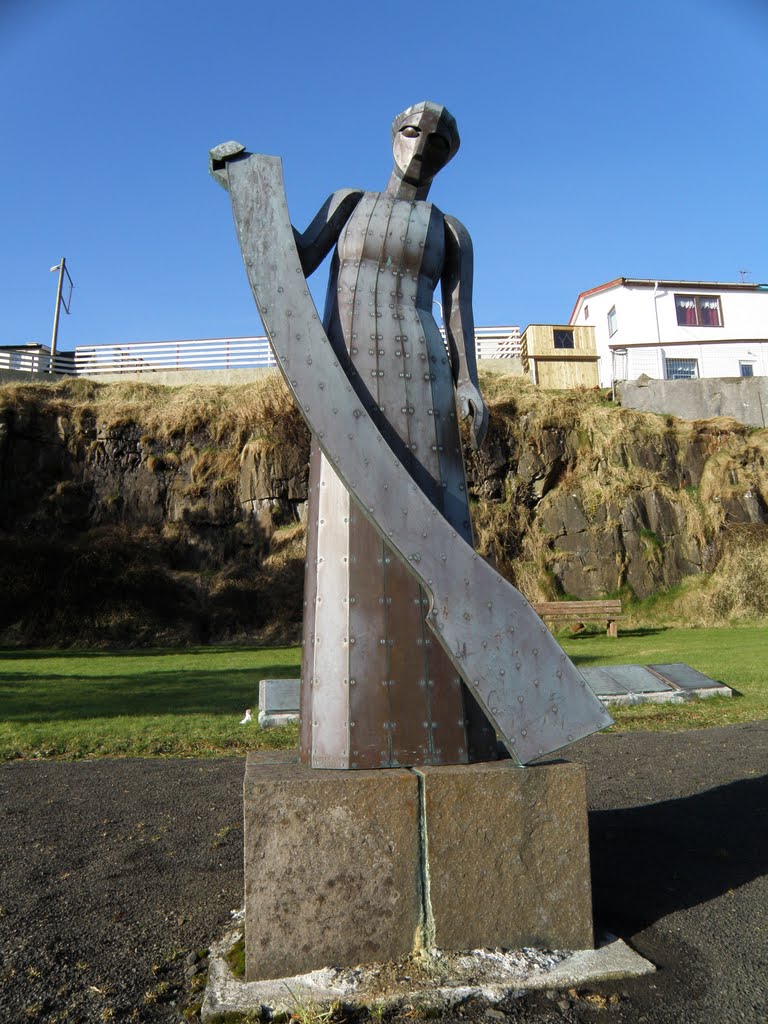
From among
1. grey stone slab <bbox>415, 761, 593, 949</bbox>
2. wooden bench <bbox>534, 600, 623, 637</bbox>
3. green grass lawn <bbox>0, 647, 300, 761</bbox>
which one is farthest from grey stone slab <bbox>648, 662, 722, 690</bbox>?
wooden bench <bbox>534, 600, 623, 637</bbox>

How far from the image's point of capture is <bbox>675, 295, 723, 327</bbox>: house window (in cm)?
3541

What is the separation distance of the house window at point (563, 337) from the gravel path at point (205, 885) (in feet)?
79.7

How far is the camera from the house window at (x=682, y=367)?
29812 mm

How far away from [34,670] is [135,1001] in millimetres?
12080

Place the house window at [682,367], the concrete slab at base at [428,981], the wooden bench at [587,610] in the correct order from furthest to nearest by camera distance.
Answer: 1. the house window at [682,367]
2. the wooden bench at [587,610]
3. the concrete slab at base at [428,981]

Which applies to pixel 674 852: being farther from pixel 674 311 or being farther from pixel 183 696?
pixel 674 311

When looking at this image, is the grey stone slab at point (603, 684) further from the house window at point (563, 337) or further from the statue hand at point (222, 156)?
the house window at point (563, 337)

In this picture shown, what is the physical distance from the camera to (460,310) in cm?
425

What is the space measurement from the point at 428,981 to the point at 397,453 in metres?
2.09

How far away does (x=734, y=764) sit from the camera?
6.66m

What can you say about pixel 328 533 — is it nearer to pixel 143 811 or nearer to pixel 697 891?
pixel 697 891

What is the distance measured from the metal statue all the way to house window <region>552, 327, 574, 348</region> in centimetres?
2645

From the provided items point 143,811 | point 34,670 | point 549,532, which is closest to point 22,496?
point 34,670

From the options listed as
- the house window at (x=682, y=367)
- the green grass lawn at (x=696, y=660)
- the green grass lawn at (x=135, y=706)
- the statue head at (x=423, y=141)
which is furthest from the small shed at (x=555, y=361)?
the statue head at (x=423, y=141)
